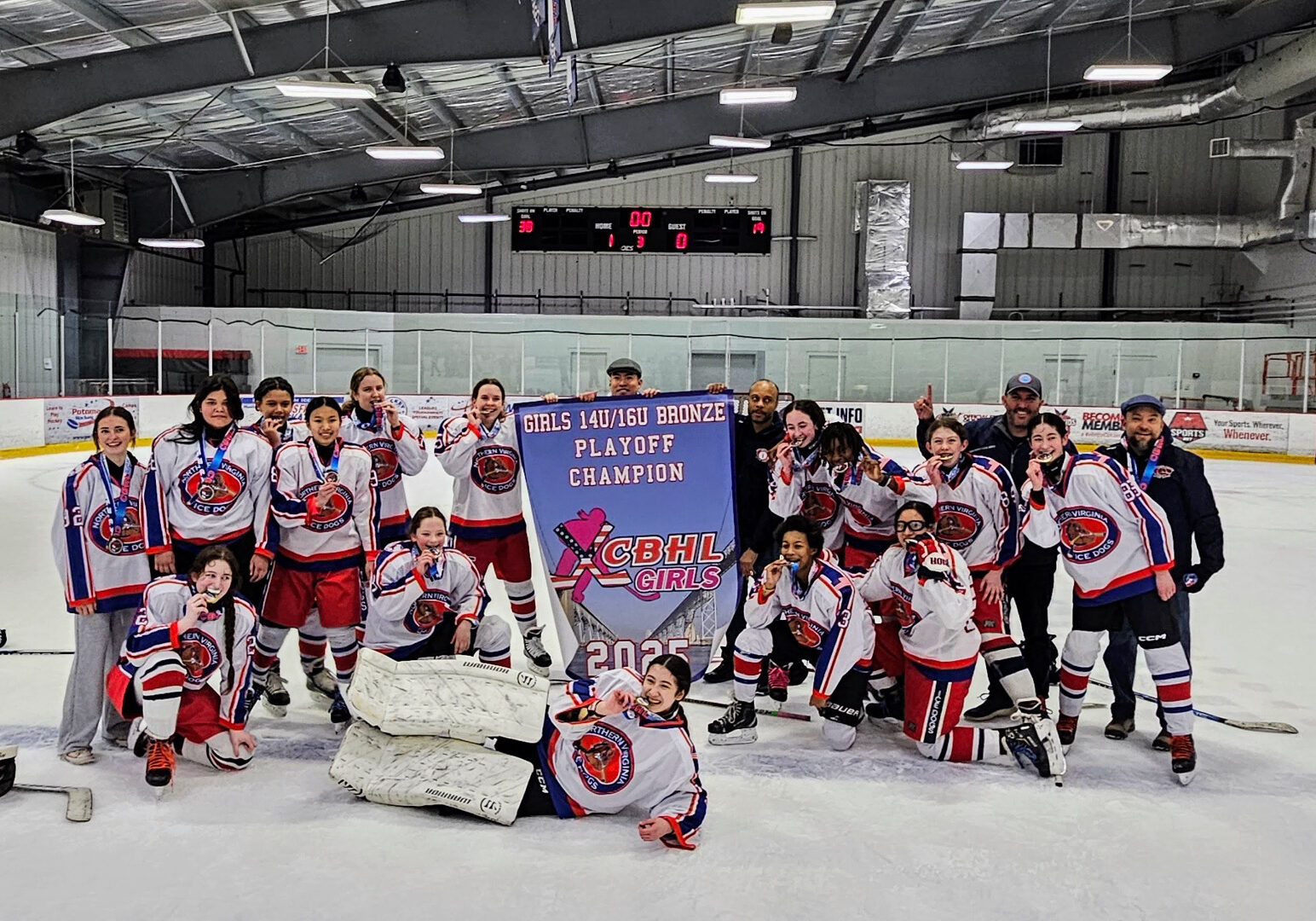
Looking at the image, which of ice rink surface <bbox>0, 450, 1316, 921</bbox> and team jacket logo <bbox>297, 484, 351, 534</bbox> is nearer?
ice rink surface <bbox>0, 450, 1316, 921</bbox>

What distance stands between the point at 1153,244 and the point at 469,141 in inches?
530

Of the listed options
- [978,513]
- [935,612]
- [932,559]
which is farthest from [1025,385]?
[935,612]

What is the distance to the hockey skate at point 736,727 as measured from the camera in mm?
3783

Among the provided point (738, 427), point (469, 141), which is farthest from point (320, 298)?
point (738, 427)

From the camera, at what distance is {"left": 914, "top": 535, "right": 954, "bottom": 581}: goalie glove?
11.9 feet

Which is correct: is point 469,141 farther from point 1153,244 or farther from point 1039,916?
point 1039,916

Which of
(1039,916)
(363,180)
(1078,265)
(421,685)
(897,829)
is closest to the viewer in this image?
(1039,916)

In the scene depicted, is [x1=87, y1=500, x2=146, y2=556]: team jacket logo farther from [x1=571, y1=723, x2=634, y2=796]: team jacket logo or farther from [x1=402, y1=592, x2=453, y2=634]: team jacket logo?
[x1=571, y1=723, x2=634, y2=796]: team jacket logo

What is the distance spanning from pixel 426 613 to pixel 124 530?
1.02 m

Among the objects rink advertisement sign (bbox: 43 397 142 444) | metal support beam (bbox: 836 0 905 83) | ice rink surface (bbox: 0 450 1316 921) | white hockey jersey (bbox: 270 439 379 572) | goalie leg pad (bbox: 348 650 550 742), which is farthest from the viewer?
rink advertisement sign (bbox: 43 397 142 444)

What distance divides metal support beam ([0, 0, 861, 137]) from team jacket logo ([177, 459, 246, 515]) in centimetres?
783

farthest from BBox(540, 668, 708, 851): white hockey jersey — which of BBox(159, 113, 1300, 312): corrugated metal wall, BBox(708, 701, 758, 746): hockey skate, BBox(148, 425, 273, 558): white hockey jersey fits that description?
BBox(159, 113, 1300, 312): corrugated metal wall

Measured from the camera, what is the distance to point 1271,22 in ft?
54.4

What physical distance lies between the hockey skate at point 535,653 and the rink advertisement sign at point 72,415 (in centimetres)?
1164
